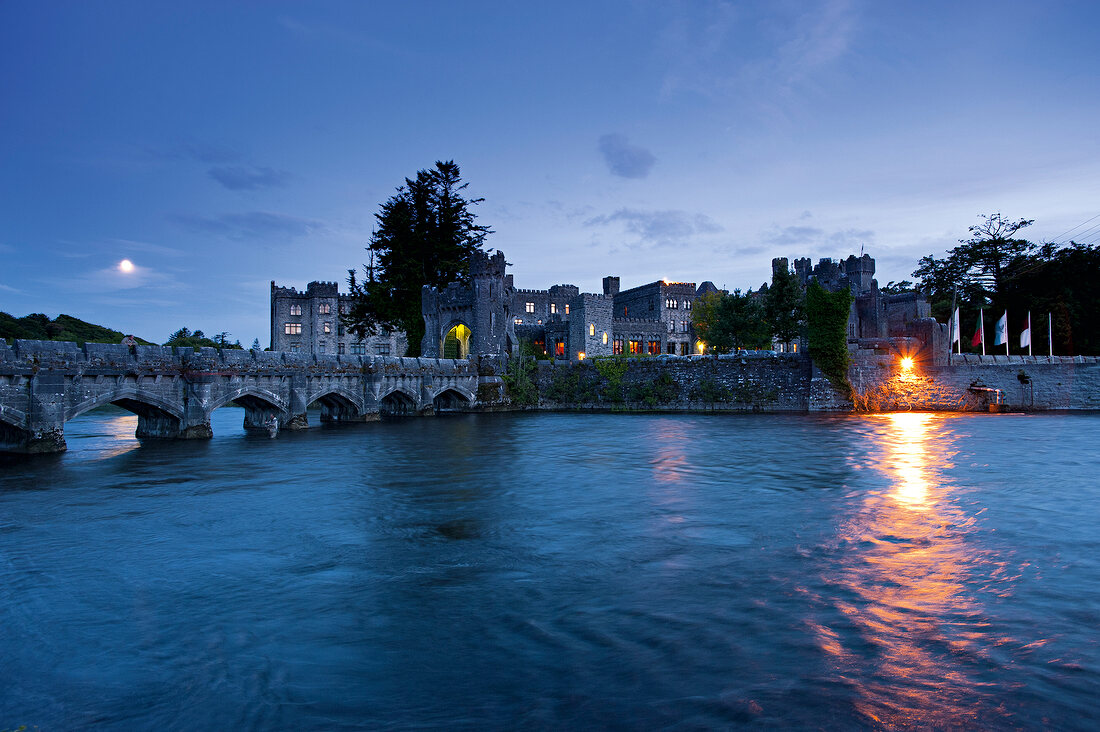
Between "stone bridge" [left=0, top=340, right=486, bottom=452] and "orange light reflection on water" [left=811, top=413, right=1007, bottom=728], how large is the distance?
2139 centimetres

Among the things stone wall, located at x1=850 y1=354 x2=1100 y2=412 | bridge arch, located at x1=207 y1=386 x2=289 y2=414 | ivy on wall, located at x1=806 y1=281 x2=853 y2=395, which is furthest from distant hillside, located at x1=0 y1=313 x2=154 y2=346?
stone wall, located at x1=850 y1=354 x2=1100 y2=412

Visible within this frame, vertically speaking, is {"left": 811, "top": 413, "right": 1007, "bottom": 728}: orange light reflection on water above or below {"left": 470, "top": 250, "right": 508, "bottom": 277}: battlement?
below

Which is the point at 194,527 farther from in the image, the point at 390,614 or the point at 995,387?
the point at 995,387

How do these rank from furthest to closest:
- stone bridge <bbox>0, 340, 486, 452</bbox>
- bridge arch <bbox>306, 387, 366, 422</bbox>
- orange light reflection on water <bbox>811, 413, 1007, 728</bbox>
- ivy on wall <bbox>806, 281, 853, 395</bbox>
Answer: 1. ivy on wall <bbox>806, 281, 853, 395</bbox>
2. bridge arch <bbox>306, 387, 366, 422</bbox>
3. stone bridge <bbox>0, 340, 486, 452</bbox>
4. orange light reflection on water <bbox>811, 413, 1007, 728</bbox>

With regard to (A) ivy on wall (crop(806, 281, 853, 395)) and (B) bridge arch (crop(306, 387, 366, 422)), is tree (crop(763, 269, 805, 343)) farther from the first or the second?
(B) bridge arch (crop(306, 387, 366, 422))

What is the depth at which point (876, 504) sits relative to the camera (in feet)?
42.3

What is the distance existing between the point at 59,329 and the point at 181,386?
33.1 metres

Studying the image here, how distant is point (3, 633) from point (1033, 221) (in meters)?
72.9

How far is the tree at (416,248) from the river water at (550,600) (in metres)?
29.9

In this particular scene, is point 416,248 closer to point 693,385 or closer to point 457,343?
point 457,343

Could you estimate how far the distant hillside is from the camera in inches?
1997

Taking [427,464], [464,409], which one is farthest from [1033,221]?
[427,464]

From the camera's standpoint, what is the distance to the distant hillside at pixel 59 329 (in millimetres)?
50719

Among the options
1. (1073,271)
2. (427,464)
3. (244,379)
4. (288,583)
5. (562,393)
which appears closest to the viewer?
(288,583)
